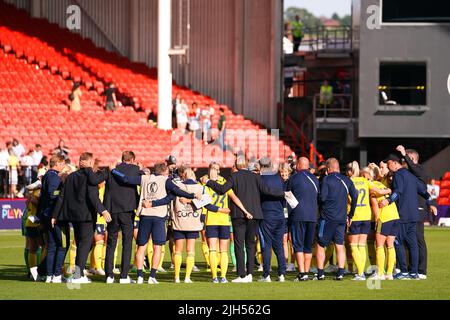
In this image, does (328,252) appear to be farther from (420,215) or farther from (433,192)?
(433,192)

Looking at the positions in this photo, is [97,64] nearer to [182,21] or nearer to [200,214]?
[182,21]

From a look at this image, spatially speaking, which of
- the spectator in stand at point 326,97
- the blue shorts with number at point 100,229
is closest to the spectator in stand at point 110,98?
the spectator in stand at point 326,97

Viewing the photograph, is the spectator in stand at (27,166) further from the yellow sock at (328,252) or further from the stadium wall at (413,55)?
the stadium wall at (413,55)

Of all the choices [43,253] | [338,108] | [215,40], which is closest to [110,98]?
[215,40]

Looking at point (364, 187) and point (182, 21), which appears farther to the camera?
point (182, 21)

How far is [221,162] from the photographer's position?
40.8 metres

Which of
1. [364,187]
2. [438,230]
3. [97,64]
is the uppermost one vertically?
[97,64]

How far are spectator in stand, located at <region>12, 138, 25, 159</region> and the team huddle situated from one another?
15.5m

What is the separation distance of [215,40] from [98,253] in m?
30.5

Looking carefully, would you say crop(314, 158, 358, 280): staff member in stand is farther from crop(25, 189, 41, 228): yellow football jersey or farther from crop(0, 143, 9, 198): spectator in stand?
crop(0, 143, 9, 198): spectator in stand

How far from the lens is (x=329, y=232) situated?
1969 cm

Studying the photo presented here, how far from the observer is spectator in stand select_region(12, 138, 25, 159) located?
35562 millimetres
